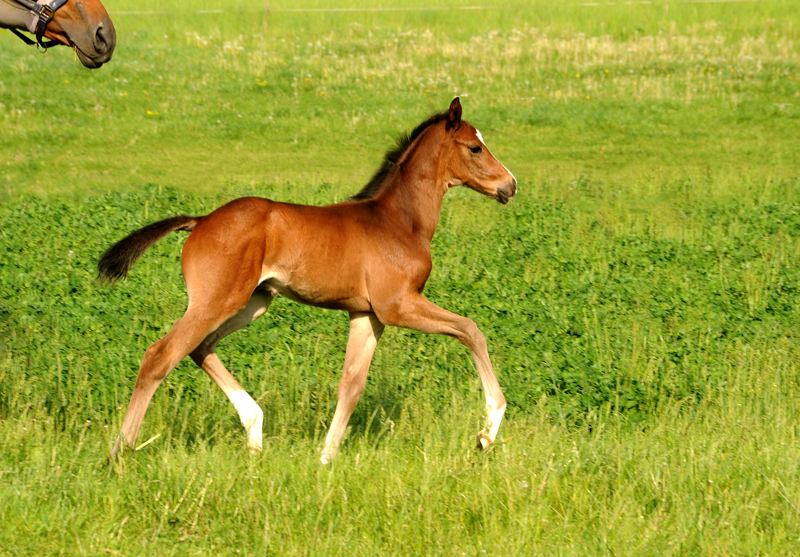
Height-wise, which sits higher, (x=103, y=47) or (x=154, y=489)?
(x=103, y=47)

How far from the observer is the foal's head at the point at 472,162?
5820mm

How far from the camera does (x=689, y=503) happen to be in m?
4.61

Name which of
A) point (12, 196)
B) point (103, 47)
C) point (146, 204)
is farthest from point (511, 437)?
point (12, 196)

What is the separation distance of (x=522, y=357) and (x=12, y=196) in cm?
847

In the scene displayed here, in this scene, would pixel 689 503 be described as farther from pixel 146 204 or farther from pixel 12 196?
pixel 12 196

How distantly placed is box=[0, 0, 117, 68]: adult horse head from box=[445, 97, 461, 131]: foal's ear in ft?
6.36

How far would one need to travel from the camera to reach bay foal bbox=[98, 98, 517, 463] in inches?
196

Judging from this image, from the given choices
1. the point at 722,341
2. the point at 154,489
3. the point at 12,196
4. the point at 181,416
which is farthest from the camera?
the point at 12,196

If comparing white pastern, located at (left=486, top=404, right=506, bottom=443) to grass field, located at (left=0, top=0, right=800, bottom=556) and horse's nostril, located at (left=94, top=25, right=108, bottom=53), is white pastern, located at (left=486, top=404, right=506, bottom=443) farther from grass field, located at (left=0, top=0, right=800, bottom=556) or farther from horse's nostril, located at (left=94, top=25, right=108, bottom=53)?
horse's nostril, located at (left=94, top=25, right=108, bottom=53)

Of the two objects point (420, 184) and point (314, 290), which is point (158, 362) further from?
point (420, 184)

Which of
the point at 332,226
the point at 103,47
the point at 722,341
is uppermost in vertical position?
the point at 103,47

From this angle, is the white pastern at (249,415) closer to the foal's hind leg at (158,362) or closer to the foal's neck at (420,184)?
the foal's hind leg at (158,362)

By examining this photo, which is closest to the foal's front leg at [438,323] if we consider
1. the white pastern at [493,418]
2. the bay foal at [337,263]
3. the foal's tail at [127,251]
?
the bay foal at [337,263]

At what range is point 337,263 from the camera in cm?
530
